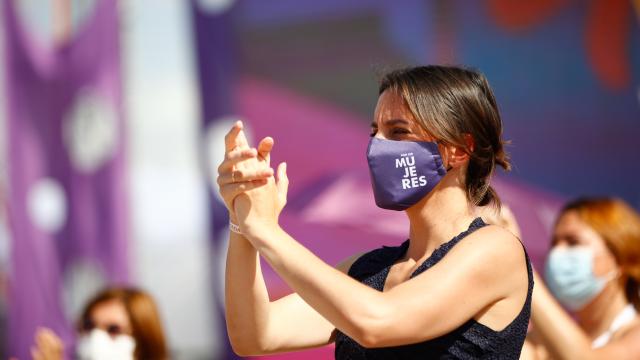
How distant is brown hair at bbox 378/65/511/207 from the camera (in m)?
2.33

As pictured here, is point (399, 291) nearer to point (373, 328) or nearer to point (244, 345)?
point (373, 328)

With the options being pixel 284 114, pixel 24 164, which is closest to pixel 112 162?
pixel 24 164

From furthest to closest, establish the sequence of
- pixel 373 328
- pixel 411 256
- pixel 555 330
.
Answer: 1. pixel 555 330
2. pixel 411 256
3. pixel 373 328

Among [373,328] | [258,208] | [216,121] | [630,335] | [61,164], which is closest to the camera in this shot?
[373,328]

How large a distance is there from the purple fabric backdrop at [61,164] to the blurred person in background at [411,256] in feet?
10.9

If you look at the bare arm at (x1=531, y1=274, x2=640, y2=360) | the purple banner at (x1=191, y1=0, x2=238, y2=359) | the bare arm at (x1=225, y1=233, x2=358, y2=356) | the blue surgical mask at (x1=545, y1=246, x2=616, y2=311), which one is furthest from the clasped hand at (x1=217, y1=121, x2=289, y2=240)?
the purple banner at (x1=191, y1=0, x2=238, y2=359)

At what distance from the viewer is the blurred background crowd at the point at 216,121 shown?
547cm

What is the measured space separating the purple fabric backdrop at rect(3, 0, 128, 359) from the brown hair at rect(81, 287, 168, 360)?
1477mm

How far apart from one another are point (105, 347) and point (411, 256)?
6.25 ft

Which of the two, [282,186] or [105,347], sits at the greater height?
[282,186]

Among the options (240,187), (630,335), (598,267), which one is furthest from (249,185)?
(598,267)

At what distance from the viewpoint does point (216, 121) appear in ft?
18.0

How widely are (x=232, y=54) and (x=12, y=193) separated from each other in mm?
1432

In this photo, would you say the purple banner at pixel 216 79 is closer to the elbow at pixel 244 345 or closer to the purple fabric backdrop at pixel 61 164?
the purple fabric backdrop at pixel 61 164
